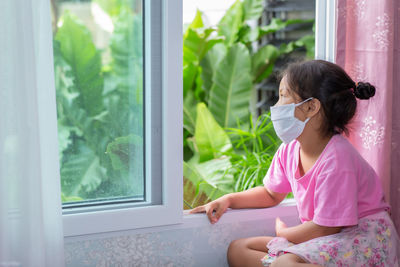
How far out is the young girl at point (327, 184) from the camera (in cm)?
138

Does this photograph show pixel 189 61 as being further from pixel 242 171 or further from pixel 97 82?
pixel 97 82

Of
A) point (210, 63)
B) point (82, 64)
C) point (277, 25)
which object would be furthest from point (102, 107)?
point (277, 25)

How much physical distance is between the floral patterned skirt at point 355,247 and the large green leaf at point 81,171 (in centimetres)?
60

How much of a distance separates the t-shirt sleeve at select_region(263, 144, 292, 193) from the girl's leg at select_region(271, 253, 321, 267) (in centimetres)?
33

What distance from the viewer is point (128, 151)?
5.20 ft

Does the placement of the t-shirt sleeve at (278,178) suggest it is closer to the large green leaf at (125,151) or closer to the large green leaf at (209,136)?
the large green leaf at (125,151)

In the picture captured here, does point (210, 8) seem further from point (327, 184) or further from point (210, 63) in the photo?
point (327, 184)

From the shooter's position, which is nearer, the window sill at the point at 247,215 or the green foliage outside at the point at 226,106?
the window sill at the point at 247,215

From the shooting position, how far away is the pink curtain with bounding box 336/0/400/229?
1618mm

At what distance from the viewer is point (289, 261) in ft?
4.40

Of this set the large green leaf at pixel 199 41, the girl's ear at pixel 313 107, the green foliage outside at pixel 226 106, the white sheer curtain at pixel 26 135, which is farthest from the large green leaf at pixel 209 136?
the white sheer curtain at pixel 26 135

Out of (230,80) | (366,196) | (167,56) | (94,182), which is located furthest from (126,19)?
(230,80)

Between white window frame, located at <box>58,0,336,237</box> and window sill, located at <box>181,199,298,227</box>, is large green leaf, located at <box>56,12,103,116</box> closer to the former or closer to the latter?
white window frame, located at <box>58,0,336,237</box>

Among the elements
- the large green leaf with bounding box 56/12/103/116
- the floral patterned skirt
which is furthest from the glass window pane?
the floral patterned skirt
